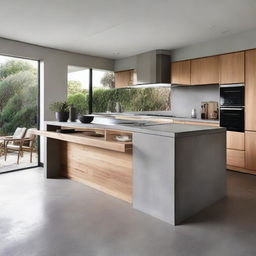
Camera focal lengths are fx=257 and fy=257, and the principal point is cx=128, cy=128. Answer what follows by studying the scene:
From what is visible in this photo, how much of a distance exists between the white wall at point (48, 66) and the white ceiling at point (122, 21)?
195 mm

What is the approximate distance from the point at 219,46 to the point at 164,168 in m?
A: 3.26

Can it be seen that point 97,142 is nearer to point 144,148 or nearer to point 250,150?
point 144,148

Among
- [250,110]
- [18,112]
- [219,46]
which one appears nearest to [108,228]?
[250,110]

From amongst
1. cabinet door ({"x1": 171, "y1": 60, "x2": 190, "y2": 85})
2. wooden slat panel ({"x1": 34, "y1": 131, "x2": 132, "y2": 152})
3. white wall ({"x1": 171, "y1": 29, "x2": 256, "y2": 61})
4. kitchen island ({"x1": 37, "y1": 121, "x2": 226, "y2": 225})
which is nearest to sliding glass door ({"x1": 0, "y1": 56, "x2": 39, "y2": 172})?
wooden slat panel ({"x1": 34, "y1": 131, "x2": 132, "y2": 152})

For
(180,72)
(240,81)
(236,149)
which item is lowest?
(236,149)

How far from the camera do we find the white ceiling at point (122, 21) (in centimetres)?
326

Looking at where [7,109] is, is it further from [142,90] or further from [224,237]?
[224,237]

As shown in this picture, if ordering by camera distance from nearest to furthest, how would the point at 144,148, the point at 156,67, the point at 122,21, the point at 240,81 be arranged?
1. the point at 144,148
2. the point at 122,21
3. the point at 240,81
4. the point at 156,67

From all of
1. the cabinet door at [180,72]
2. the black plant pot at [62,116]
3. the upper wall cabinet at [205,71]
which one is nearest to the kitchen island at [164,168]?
the black plant pot at [62,116]

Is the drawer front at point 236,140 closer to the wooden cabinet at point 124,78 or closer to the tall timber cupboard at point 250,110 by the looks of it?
the tall timber cupboard at point 250,110

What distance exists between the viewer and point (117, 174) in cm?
331

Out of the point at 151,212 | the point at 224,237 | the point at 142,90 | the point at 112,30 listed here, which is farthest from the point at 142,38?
the point at 224,237

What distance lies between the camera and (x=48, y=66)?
17.6 feet

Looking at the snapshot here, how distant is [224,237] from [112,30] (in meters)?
3.52
